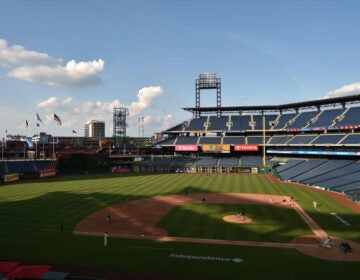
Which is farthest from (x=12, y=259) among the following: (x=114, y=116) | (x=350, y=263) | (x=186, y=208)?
(x=114, y=116)

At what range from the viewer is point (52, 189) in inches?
2309

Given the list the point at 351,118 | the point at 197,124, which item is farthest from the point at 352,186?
the point at 197,124

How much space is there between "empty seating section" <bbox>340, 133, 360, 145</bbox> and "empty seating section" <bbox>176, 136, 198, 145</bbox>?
46.1 metres

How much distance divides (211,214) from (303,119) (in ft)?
203

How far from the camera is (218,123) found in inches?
4126

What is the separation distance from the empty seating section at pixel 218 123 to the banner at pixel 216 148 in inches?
331

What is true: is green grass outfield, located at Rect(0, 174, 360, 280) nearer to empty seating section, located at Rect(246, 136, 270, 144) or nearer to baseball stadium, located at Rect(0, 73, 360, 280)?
baseball stadium, located at Rect(0, 73, 360, 280)

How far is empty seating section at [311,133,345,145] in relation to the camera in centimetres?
6879

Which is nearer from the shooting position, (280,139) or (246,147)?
(280,139)

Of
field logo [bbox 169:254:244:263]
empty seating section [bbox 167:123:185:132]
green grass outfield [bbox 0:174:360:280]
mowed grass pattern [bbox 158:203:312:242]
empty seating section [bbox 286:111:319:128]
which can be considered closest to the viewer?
green grass outfield [bbox 0:174:360:280]

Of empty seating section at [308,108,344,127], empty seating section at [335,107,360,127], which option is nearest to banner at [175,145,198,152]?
empty seating section at [308,108,344,127]

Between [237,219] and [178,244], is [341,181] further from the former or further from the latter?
[178,244]

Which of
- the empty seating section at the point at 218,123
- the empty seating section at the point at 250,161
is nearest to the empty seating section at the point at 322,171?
the empty seating section at the point at 250,161

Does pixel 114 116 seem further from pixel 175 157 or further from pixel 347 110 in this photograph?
pixel 347 110
